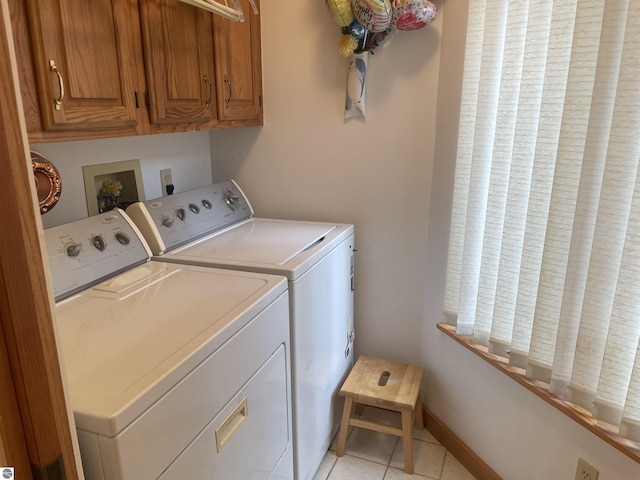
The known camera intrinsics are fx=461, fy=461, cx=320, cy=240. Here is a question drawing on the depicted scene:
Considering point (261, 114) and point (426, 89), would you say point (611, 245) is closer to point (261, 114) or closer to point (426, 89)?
point (426, 89)

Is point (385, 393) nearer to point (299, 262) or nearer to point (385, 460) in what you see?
point (385, 460)

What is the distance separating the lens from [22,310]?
50 cm

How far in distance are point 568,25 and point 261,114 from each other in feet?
4.49

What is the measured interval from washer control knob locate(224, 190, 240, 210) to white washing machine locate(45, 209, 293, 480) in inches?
23.3

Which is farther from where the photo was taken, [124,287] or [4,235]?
[124,287]

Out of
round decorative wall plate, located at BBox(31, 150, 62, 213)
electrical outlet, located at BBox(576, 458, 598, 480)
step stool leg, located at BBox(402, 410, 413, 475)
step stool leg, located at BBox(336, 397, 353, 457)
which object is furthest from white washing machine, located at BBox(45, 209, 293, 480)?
electrical outlet, located at BBox(576, 458, 598, 480)

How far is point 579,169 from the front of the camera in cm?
133

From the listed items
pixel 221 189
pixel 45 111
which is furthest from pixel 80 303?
pixel 221 189

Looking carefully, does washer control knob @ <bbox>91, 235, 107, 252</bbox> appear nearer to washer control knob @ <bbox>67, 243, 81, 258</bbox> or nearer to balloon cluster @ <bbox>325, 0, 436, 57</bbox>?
washer control knob @ <bbox>67, 243, 81, 258</bbox>

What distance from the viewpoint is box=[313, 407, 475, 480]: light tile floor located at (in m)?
2.00

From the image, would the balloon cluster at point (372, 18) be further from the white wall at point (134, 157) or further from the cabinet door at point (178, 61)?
the white wall at point (134, 157)

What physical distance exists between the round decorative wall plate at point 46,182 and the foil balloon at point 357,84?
4.02 feet

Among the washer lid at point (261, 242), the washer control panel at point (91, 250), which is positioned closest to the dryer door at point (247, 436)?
the washer lid at point (261, 242)

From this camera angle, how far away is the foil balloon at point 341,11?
6.06 ft
